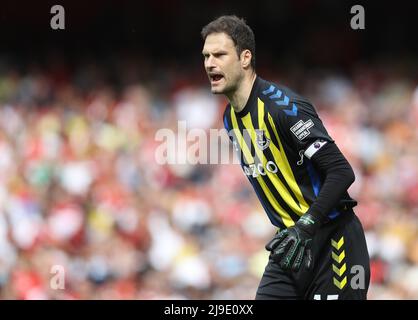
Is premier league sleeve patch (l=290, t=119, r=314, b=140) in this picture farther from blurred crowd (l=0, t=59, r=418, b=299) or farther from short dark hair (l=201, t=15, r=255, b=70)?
blurred crowd (l=0, t=59, r=418, b=299)

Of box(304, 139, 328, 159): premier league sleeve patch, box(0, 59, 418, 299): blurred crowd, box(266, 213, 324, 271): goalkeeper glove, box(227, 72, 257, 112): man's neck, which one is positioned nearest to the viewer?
box(266, 213, 324, 271): goalkeeper glove

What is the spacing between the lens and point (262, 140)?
4.18m

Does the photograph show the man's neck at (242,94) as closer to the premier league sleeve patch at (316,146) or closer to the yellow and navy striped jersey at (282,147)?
the yellow and navy striped jersey at (282,147)

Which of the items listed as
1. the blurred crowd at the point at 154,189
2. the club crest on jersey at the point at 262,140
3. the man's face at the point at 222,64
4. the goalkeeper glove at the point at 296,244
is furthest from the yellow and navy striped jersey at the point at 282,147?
the blurred crowd at the point at 154,189

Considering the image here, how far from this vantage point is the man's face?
4.24m

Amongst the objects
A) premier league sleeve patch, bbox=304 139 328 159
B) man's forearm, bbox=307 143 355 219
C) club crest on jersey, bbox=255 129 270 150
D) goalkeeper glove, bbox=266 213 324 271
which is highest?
club crest on jersey, bbox=255 129 270 150

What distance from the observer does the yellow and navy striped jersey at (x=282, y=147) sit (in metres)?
3.99

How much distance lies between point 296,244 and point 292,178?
0.44 metres

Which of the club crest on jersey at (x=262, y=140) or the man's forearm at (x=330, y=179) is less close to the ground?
the club crest on jersey at (x=262, y=140)

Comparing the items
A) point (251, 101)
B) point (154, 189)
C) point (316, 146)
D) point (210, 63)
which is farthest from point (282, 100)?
point (154, 189)

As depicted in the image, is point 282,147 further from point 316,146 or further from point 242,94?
point 242,94

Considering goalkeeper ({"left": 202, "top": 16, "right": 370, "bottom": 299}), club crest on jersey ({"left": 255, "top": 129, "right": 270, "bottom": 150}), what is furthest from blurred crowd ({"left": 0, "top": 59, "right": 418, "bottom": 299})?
club crest on jersey ({"left": 255, "top": 129, "right": 270, "bottom": 150})
